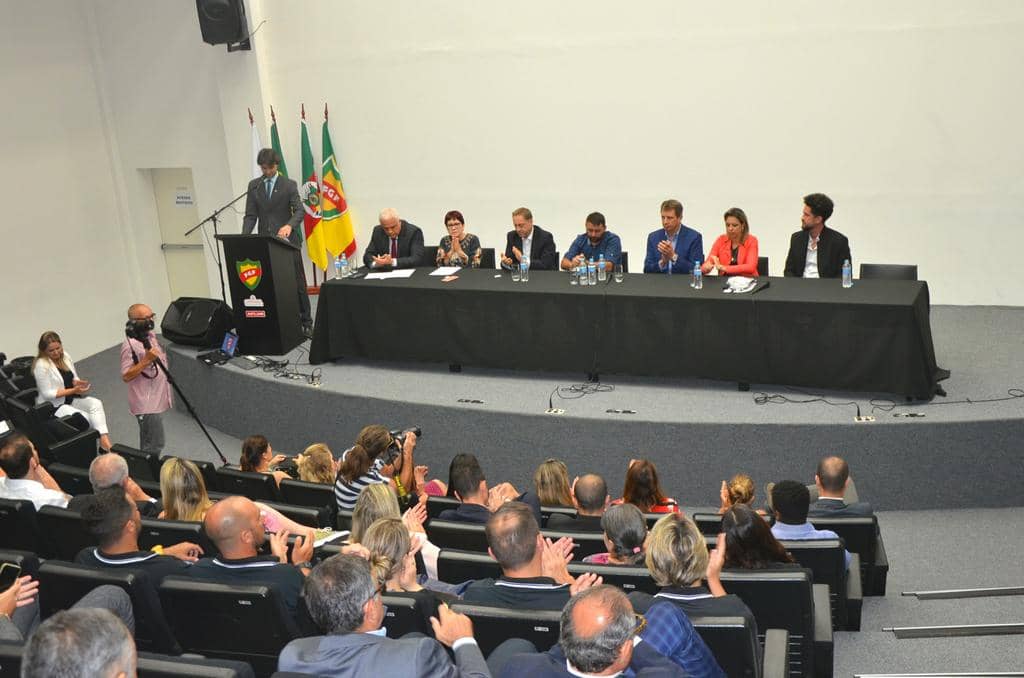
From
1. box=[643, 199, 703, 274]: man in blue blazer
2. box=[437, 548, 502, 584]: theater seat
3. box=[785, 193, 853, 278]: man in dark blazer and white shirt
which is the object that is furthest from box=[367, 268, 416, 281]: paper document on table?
box=[437, 548, 502, 584]: theater seat

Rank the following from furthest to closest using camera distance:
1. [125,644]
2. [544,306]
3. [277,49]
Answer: [277,49], [544,306], [125,644]

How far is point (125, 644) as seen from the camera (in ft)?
7.34

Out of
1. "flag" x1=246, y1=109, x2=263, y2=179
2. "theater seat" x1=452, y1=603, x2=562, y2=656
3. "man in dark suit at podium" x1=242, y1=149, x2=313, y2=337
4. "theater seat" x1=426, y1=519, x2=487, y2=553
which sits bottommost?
"theater seat" x1=426, y1=519, x2=487, y2=553

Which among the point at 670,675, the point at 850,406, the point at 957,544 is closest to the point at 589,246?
the point at 850,406

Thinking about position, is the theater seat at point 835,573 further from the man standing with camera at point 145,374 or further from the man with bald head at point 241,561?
the man standing with camera at point 145,374

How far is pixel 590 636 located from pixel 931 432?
3.88 meters

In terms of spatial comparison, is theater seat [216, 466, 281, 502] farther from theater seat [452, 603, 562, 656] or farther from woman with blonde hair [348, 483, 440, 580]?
theater seat [452, 603, 562, 656]

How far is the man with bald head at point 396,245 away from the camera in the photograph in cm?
780

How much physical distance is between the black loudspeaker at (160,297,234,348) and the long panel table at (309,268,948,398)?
3.48 ft

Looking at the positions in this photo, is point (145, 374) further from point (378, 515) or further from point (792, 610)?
point (792, 610)

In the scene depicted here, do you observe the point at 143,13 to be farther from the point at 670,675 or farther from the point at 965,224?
the point at 670,675

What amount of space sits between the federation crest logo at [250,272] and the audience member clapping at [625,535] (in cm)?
469

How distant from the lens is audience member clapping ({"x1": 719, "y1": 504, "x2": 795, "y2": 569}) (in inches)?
140

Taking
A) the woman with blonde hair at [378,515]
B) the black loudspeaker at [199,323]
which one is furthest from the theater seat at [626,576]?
the black loudspeaker at [199,323]
